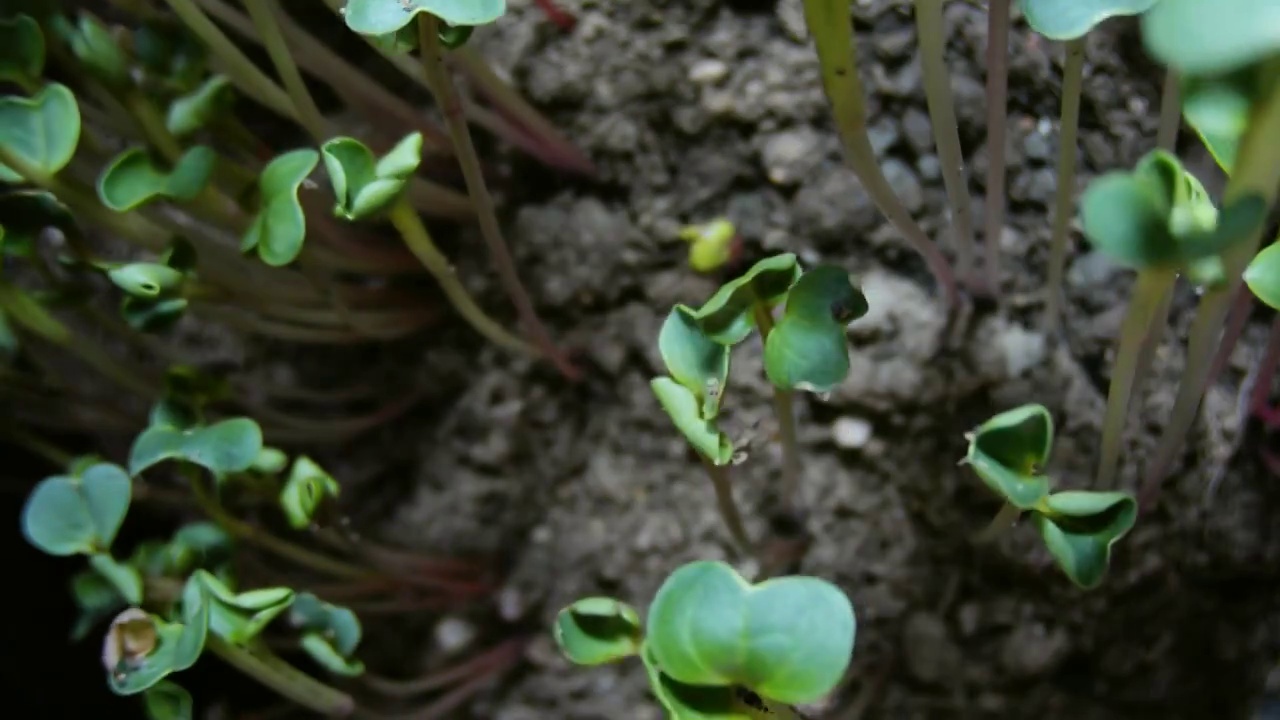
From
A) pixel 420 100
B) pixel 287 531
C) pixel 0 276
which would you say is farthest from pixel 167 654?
pixel 420 100

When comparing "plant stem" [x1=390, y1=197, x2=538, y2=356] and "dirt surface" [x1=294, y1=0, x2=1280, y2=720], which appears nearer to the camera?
"plant stem" [x1=390, y1=197, x2=538, y2=356]

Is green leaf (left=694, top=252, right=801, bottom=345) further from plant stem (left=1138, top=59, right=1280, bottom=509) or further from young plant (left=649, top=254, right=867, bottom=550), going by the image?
plant stem (left=1138, top=59, right=1280, bottom=509)

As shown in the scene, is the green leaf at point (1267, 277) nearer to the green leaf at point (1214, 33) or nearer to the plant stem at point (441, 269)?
the green leaf at point (1214, 33)

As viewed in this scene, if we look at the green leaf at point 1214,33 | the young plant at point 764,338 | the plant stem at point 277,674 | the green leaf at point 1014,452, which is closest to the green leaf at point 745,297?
the young plant at point 764,338

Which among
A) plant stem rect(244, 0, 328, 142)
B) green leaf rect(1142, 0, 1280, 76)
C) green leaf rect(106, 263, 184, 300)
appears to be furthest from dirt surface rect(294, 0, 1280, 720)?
green leaf rect(1142, 0, 1280, 76)

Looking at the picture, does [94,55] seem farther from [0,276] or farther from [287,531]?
[287,531]

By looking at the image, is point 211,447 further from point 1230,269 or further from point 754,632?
point 1230,269
